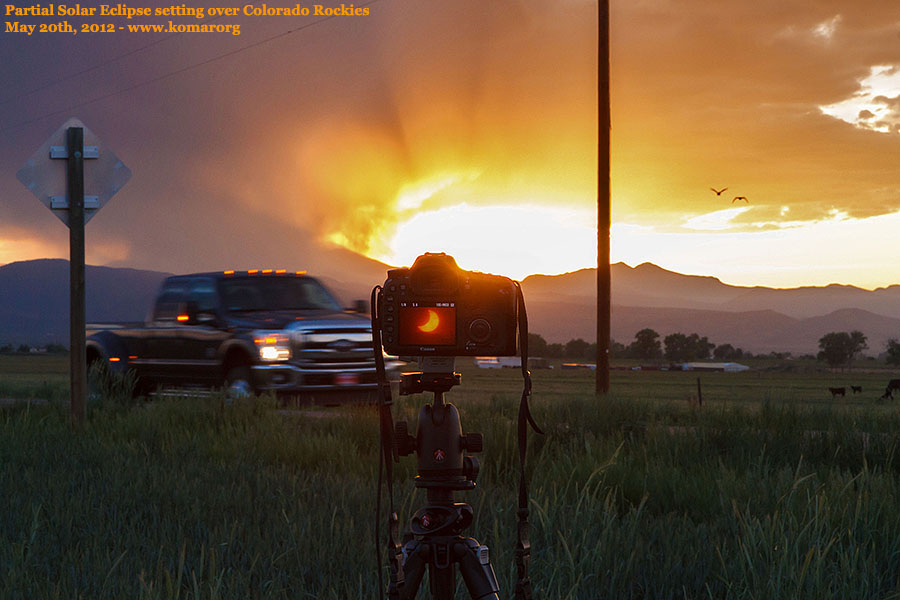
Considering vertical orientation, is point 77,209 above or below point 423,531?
above

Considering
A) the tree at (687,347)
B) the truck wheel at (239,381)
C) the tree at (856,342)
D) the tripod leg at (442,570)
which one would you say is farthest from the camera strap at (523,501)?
the tree at (687,347)

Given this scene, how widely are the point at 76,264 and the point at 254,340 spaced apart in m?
2.69

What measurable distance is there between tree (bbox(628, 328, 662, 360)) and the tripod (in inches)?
5954

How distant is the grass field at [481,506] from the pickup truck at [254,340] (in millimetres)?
1836

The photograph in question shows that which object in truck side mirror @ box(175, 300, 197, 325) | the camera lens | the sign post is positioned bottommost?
the camera lens

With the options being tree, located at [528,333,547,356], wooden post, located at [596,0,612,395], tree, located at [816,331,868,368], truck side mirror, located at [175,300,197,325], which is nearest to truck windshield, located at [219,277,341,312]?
truck side mirror, located at [175,300,197,325]

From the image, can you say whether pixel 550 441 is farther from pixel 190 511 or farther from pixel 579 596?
pixel 579 596

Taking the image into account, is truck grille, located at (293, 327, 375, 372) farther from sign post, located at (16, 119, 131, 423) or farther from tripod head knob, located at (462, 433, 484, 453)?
tripod head knob, located at (462, 433, 484, 453)

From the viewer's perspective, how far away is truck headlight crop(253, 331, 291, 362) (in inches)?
494

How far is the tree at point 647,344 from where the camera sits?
15300 centimetres

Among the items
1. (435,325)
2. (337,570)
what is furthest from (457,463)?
(337,570)

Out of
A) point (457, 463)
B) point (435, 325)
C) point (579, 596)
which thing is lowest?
point (579, 596)

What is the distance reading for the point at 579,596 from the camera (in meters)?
4.18

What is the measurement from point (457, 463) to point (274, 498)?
3478 millimetres
